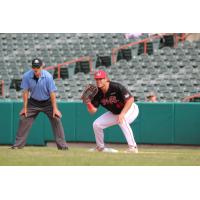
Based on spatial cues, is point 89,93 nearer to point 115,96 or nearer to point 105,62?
point 115,96

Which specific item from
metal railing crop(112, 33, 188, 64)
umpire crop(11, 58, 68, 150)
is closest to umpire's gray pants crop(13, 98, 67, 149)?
umpire crop(11, 58, 68, 150)

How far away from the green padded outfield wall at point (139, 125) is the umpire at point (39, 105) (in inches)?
178

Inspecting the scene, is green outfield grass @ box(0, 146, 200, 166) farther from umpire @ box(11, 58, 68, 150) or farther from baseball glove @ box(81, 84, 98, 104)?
baseball glove @ box(81, 84, 98, 104)

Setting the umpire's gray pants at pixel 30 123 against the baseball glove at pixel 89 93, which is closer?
the baseball glove at pixel 89 93

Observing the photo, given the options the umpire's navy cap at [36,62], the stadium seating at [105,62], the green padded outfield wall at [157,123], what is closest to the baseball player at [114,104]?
the umpire's navy cap at [36,62]

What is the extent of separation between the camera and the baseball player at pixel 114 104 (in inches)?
413

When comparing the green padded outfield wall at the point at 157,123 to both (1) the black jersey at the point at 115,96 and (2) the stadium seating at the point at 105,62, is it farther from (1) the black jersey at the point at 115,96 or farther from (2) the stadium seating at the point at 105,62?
(1) the black jersey at the point at 115,96

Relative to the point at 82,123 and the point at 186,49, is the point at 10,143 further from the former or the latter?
the point at 186,49

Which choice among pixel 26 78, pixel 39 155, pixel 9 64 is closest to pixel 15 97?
pixel 9 64

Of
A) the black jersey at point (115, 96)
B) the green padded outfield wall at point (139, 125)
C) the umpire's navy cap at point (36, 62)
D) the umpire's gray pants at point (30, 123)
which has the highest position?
the umpire's navy cap at point (36, 62)

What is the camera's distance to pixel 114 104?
419 inches

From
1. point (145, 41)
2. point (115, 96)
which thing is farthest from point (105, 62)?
point (115, 96)

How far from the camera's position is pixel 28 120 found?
1096cm

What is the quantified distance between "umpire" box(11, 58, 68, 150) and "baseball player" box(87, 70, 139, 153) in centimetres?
56
